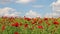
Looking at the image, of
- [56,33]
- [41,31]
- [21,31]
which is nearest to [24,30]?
[21,31]

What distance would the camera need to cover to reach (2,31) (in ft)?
20.7

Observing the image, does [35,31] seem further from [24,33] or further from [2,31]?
[2,31]

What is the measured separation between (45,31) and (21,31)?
2.76 ft

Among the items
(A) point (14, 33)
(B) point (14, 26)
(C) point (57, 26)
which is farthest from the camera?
(C) point (57, 26)

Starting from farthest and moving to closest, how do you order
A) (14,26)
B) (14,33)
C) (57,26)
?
1. (57,26)
2. (14,26)
3. (14,33)

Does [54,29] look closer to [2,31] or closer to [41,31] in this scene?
[41,31]

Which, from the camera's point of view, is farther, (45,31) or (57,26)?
(57,26)

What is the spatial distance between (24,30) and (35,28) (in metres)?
0.45

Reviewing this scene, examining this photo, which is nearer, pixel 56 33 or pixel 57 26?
pixel 56 33

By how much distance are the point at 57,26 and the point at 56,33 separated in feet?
2.37

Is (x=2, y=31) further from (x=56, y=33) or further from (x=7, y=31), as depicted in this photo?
(x=56, y=33)

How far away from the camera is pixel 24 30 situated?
6.37 metres

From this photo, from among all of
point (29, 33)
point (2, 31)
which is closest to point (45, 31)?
point (29, 33)

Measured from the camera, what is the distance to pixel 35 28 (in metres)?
6.58
